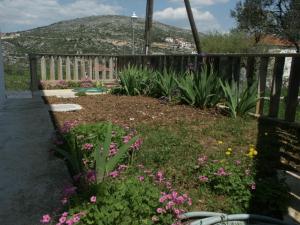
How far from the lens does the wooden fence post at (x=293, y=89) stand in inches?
173

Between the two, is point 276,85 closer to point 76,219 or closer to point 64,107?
point 64,107

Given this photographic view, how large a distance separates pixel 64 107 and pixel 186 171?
3491 millimetres

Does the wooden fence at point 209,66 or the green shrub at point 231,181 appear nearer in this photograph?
the green shrub at point 231,181

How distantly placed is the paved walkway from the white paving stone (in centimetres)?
83

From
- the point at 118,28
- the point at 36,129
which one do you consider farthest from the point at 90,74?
the point at 118,28

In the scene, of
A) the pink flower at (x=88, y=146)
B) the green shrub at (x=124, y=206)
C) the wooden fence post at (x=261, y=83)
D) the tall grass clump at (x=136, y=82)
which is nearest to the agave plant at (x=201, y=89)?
the wooden fence post at (x=261, y=83)

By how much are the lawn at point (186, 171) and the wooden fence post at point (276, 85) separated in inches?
12.3

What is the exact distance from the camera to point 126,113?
17.3 ft

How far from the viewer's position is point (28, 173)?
286 centimetres

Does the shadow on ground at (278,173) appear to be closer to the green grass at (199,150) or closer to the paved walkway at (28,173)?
the green grass at (199,150)

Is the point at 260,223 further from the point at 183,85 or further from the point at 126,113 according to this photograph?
the point at 183,85

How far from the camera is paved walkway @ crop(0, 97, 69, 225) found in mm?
2266

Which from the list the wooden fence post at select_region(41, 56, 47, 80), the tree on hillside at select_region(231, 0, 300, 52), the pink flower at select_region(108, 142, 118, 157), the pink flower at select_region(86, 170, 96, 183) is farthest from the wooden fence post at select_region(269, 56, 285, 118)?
the tree on hillside at select_region(231, 0, 300, 52)

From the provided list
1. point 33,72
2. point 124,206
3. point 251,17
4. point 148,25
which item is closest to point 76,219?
point 124,206
